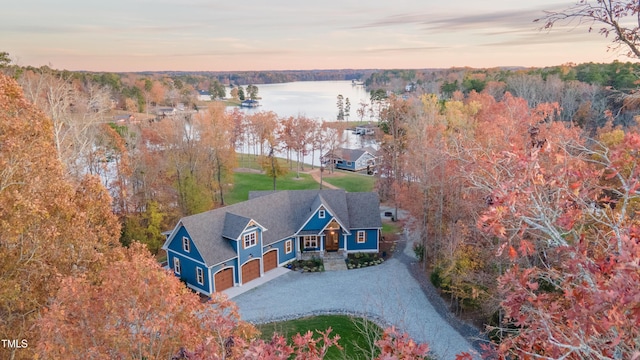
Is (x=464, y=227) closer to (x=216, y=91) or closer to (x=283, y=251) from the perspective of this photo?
(x=283, y=251)

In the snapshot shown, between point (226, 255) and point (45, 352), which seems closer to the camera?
point (45, 352)

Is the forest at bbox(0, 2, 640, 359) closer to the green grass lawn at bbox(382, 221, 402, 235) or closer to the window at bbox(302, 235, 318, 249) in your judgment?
the green grass lawn at bbox(382, 221, 402, 235)

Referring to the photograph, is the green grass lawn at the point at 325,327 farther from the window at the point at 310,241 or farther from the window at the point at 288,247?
the window at the point at 310,241

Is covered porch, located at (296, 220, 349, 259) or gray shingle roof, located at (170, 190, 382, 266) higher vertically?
gray shingle roof, located at (170, 190, 382, 266)

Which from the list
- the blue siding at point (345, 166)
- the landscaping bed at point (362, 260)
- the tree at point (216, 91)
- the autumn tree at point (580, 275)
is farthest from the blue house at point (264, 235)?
the tree at point (216, 91)

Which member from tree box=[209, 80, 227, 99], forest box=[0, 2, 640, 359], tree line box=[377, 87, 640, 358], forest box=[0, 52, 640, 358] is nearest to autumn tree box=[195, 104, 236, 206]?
forest box=[0, 52, 640, 358]

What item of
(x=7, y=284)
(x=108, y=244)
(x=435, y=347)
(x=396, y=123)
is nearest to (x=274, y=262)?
(x=435, y=347)

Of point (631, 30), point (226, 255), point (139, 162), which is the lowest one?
Result: point (226, 255)

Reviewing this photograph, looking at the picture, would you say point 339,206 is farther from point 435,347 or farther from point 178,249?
point 435,347
